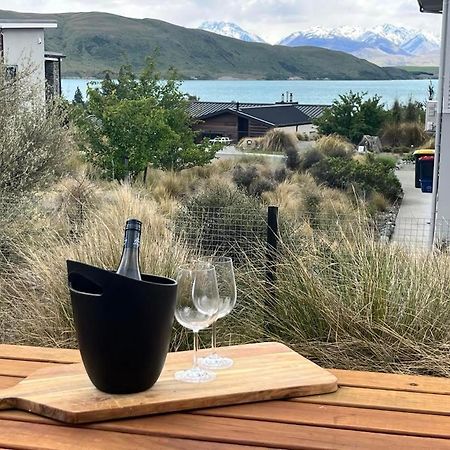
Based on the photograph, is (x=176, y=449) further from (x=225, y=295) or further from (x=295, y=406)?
(x=225, y=295)

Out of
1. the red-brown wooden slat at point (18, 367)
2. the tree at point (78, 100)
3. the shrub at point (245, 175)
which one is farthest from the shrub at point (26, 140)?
the red-brown wooden slat at point (18, 367)

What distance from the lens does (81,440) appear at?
4.76ft

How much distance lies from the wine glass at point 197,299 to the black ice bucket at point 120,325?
98mm

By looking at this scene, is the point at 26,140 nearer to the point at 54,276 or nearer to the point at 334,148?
the point at 54,276

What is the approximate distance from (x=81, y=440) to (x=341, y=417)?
1.80ft

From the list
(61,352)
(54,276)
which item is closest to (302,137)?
(54,276)

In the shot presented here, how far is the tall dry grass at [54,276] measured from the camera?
3379 millimetres

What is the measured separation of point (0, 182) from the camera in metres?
6.72

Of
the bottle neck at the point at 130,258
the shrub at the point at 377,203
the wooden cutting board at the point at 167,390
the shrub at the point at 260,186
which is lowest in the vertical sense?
the shrub at the point at 377,203

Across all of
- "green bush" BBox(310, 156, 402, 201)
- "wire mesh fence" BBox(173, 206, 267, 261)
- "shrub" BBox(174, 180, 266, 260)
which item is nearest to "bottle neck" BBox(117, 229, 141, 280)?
"shrub" BBox(174, 180, 266, 260)

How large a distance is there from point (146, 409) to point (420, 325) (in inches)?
71.0

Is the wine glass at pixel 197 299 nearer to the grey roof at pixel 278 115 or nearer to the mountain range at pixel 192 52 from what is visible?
the grey roof at pixel 278 115

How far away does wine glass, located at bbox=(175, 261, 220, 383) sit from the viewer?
67.6 inches

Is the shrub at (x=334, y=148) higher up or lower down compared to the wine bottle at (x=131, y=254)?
lower down
